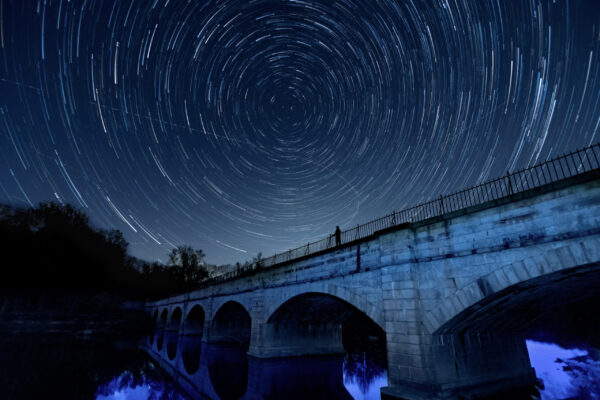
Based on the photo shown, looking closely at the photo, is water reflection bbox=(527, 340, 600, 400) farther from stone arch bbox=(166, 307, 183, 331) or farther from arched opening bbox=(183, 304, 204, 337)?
stone arch bbox=(166, 307, 183, 331)

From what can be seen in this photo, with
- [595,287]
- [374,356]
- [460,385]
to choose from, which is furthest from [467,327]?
[374,356]

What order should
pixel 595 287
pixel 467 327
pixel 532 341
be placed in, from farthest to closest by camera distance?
pixel 532 341, pixel 467 327, pixel 595 287

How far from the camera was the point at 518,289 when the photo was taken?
11141 mm

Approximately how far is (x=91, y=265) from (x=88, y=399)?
67.8 m

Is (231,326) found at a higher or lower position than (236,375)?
higher

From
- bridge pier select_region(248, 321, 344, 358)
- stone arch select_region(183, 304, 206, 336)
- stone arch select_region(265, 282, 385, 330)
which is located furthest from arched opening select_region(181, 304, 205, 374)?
stone arch select_region(265, 282, 385, 330)

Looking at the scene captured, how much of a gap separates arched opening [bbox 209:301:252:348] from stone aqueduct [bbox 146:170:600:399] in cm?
2264

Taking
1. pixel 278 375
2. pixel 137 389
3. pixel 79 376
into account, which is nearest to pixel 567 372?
pixel 278 375

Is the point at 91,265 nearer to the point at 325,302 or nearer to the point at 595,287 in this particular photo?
the point at 325,302

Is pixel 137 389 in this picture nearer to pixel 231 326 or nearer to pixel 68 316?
pixel 231 326

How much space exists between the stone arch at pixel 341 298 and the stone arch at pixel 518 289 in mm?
3065

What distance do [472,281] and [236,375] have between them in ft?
55.0

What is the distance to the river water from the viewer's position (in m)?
16.1

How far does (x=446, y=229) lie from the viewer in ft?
42.6
